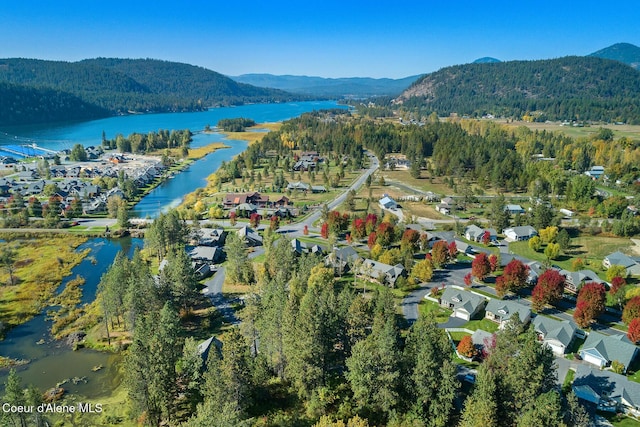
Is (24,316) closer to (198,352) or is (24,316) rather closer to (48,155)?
(198,352)

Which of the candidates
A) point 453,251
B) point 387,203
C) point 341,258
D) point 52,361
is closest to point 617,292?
point 453,251

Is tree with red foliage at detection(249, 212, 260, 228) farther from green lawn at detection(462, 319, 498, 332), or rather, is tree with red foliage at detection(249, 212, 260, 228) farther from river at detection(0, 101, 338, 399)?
green lawn at detection(462, 319, 498, 332)

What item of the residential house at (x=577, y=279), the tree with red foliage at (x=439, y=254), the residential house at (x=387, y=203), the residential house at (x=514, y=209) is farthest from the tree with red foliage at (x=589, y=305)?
the residential house at (x=387, y=203)

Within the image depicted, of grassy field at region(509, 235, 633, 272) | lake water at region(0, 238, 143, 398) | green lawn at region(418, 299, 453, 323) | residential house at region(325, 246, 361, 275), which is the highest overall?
residential house at region(325, 246, 361, 275)

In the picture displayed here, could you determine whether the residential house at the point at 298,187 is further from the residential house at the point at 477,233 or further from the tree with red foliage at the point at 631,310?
the tree with red foliage at the point at 631,310

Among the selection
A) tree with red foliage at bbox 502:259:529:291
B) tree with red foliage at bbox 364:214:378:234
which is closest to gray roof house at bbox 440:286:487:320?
tree with red foliage at bbox 502:259:529:291

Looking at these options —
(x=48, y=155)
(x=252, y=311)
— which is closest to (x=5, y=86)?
(x=48, y=155)

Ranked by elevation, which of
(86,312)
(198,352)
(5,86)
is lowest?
(86,312)
